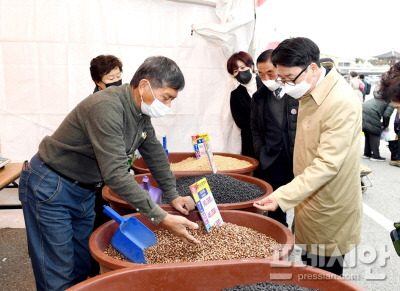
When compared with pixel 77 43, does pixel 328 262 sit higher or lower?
lower

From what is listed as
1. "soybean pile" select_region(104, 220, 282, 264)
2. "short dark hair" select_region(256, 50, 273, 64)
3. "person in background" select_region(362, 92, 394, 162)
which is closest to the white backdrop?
"short dark hair" select_region(256, 50, 273, 64)

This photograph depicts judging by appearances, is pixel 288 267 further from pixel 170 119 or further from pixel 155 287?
pixel 170 119

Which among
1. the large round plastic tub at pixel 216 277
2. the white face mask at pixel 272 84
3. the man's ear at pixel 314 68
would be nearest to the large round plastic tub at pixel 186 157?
the white face mask at pixel 272 84

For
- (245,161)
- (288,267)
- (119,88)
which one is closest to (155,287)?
(288,267)

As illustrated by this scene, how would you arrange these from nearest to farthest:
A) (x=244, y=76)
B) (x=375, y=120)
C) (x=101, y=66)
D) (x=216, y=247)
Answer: (x=216, y=247) < (x=101, y=66) < (x=244, y=76) < (x=375, y=120)

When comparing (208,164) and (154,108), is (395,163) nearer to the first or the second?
(208,164)

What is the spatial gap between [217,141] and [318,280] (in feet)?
7.24

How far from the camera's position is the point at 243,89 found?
117 inches

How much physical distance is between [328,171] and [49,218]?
114 cm

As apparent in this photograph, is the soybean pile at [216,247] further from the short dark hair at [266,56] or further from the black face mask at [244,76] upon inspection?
the black face mask at [244,76]

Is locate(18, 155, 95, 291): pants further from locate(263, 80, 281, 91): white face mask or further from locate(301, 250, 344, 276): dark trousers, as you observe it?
locate(263, 80, 281, 91): white face mask

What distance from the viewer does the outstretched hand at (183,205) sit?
1.76m

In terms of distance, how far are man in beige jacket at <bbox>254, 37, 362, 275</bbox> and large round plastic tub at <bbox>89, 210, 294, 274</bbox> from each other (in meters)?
0.12

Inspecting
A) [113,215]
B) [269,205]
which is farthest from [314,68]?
[113,215]
